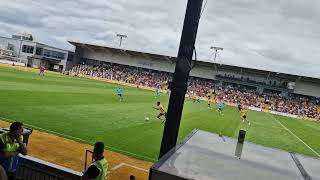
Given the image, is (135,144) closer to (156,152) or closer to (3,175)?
(156,152)

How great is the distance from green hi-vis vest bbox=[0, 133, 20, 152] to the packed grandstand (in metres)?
58.9

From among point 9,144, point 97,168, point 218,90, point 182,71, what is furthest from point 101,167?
point 218,90

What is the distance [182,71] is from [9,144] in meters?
3.68

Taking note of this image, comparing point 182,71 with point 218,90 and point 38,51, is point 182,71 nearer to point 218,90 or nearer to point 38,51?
point 218,90

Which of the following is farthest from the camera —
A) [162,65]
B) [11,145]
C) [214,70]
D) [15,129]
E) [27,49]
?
[27,49]

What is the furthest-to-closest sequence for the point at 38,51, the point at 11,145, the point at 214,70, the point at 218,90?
the point at 38,51 < the point at 214,70 < the point at 218,90 < the point at 11,145

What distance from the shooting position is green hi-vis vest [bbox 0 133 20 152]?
704 centimetres

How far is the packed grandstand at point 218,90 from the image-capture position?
218 ft

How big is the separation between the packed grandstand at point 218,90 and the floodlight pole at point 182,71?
5818 centimetres

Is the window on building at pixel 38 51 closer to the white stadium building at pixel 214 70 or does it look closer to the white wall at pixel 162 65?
the white stadium building at pixel 214 70

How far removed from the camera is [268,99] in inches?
2753

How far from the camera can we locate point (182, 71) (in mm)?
7656

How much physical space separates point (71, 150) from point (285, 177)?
9.45 m

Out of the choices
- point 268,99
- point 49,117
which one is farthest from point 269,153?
point 268,99
